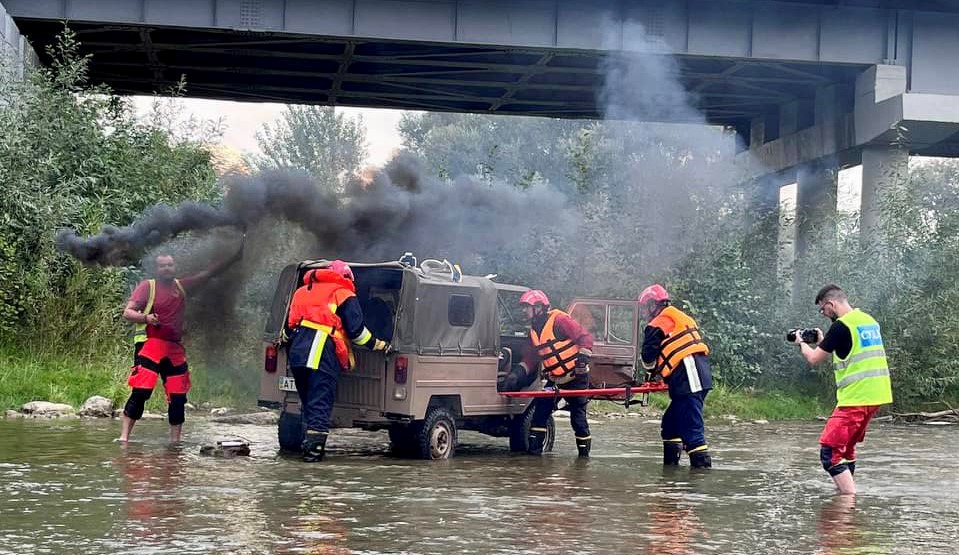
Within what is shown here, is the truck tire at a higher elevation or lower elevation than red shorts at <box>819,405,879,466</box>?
lower

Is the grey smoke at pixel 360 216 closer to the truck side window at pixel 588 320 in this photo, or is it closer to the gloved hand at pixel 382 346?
the truck side window at pixel 588 320

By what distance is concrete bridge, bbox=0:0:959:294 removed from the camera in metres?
27.4

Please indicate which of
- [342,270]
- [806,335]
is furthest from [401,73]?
[806,335]

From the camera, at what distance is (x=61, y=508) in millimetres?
8492

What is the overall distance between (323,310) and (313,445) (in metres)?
1.30

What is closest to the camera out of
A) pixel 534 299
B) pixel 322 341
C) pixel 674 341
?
pixel 322 341

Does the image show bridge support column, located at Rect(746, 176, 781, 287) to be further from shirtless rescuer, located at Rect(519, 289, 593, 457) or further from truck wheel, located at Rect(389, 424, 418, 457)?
truck wheel, located at Rect(389, 424, 418, 457)

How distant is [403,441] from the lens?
41.7 feet

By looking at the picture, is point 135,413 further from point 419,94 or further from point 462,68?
point 419,94

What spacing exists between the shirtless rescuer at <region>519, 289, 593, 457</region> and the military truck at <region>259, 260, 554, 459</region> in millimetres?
362

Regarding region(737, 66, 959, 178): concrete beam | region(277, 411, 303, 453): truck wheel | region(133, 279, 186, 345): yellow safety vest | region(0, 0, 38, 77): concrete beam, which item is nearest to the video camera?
region(277, 411, 303, 453): truck wheel

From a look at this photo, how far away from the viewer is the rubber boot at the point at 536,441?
45.3 feet

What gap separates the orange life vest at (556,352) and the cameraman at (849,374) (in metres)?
3.22

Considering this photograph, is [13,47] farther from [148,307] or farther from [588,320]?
[588,320]
